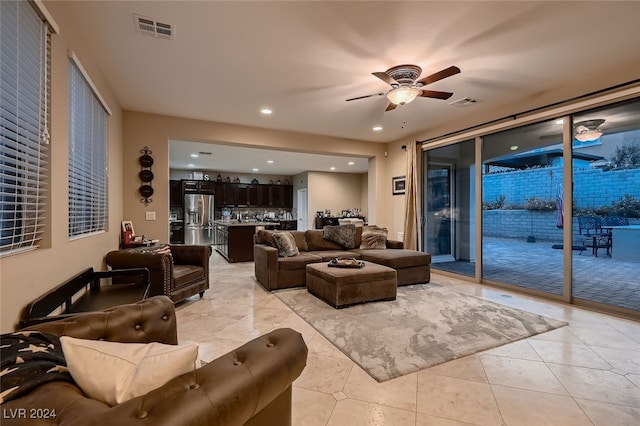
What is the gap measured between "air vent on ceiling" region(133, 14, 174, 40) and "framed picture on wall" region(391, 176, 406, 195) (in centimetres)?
464

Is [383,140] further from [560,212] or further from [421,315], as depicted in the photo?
[421,315]

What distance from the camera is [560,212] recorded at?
376 cm

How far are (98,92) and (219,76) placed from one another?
1.18m

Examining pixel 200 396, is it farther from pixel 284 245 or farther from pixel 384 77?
pixel 284 245

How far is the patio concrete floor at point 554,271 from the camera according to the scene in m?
3.30

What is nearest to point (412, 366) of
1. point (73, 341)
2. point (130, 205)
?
point (73, 341)

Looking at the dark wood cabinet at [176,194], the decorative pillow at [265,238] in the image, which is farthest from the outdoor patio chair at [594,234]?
the dark wood cabinet at [176,194]

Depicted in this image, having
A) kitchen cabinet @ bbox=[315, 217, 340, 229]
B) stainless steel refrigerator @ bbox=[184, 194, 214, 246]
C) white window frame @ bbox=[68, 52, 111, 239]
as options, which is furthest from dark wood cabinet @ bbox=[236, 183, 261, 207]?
white window frame @ bbox=[68, 52, 111, 239]

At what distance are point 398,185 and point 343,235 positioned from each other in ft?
5.63

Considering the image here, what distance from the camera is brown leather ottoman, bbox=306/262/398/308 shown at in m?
3.43

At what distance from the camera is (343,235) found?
17.6 ft

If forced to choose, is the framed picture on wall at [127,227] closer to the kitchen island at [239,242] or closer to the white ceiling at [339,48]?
the white ceiling at [339,48]

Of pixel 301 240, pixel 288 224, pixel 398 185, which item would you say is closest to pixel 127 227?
pixel 301 240

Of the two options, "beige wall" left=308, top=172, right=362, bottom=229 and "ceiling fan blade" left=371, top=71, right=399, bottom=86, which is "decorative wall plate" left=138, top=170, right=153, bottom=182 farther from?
"beige wall" left=308, top=172, right=362, bottom=229
